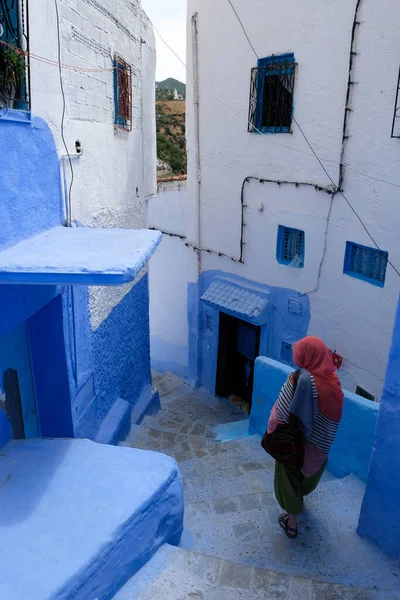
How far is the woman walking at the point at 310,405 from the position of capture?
3.68 meters

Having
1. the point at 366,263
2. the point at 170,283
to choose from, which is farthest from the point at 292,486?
the point at 170,283

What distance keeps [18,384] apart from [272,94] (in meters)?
6.23

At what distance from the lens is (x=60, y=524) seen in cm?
313

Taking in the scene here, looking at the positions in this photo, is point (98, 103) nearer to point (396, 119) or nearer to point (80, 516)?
point (396, 119)

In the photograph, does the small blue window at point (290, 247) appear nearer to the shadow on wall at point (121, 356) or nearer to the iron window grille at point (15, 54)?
the shadow on wall at point (121, 356)

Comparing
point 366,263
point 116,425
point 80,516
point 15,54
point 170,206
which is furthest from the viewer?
point 170,206

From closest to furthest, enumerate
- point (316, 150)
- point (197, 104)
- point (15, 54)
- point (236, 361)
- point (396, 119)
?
point (15, 54) → point (396, 119) → point (316, 150) → point (197, 104) → point (236, 361)

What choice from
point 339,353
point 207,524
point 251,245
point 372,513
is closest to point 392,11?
point 251,245

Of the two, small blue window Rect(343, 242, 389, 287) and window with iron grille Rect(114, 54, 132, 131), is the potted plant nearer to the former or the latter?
window with iron grille Rect(114, 54, 132, 131)

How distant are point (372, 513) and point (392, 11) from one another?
5970 millimetres

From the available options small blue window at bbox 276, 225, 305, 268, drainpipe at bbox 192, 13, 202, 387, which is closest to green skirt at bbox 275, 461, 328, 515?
small blue window at bbox 276, 225, 305, 268

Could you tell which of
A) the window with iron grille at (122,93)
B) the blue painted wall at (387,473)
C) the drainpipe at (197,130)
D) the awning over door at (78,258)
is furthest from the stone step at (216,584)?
the drainpipe at (197,130)

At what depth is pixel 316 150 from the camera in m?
7.74

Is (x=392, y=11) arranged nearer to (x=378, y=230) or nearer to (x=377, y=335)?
(x=378, y=230)
